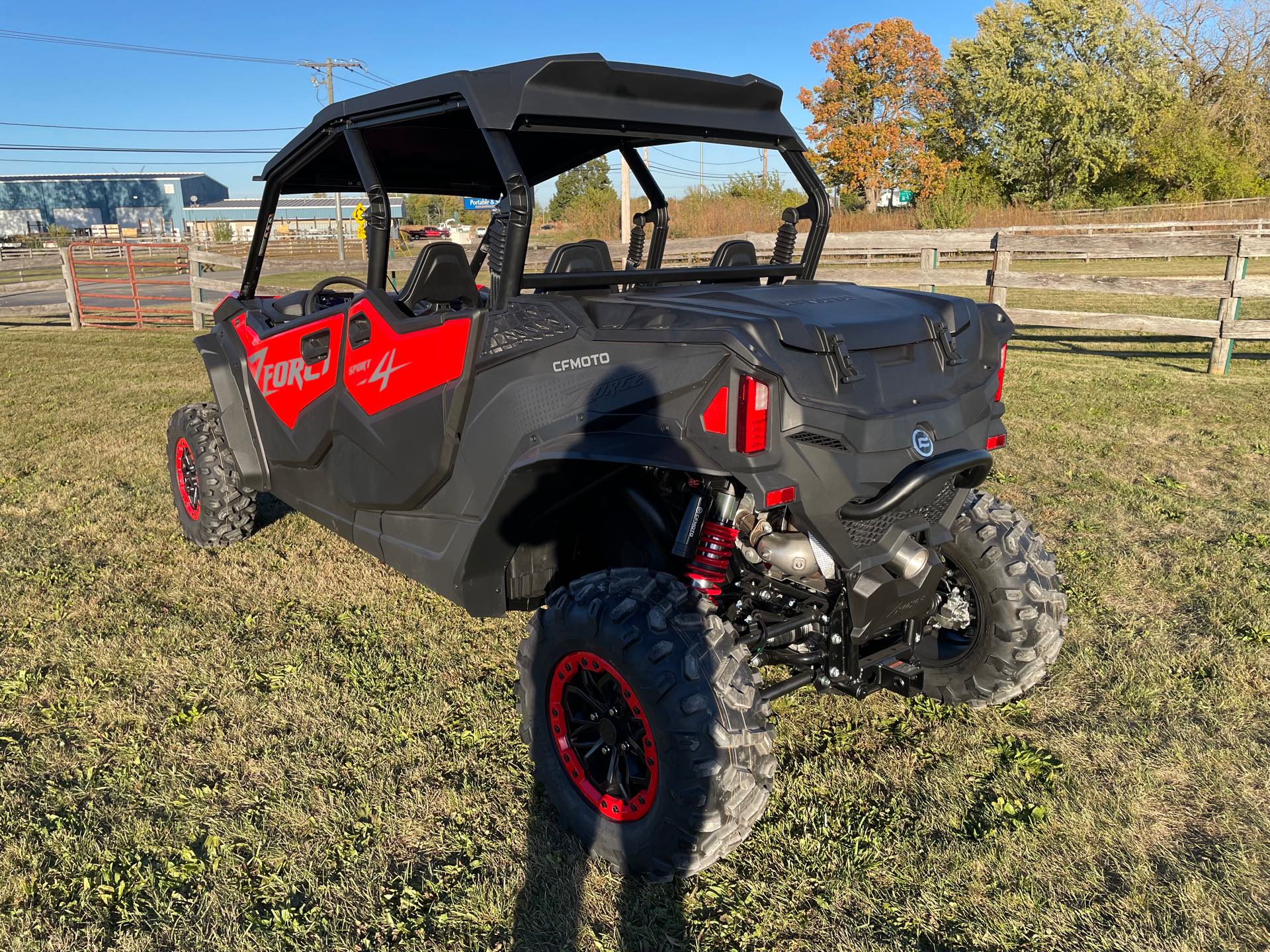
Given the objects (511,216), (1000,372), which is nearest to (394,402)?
(511,216)

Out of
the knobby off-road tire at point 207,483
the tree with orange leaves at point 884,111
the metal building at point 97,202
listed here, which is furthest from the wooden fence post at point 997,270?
the metal building at point 97,202

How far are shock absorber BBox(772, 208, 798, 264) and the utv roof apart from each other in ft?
1.13

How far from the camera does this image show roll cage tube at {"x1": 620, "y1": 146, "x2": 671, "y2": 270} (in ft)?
14.2

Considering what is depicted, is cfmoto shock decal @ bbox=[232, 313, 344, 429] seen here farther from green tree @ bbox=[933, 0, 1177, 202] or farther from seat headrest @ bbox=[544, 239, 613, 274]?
green tree @ bbox=[933, 0, 1177, 202]

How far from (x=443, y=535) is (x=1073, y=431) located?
6.21 metres

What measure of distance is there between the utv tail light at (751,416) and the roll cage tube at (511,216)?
3.13ft

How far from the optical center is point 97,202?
113 metres

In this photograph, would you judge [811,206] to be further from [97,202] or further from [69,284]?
[97,202]

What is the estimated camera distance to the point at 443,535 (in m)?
3.27

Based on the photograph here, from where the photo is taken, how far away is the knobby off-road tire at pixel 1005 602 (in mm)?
3197

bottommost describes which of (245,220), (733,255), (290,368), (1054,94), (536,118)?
(290,368)

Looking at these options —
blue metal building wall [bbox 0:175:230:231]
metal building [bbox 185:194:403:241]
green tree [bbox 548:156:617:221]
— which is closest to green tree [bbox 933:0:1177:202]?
metal building [bbox 185:194:403:241]

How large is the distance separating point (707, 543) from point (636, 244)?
92.7 inches

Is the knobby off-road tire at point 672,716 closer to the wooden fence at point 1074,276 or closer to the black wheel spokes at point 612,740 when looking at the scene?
the black wheel spokes at point 612,740
